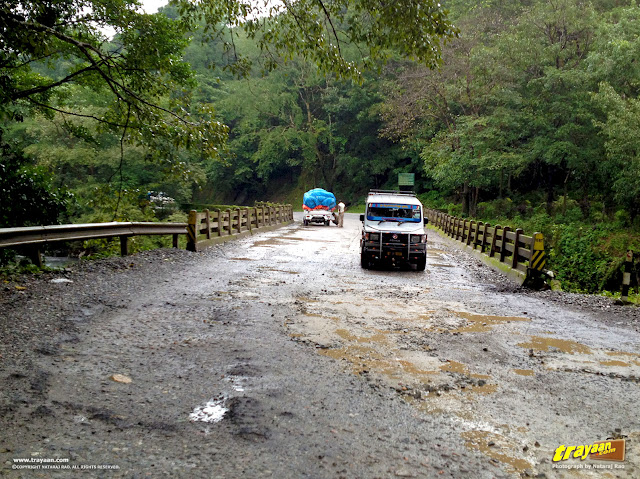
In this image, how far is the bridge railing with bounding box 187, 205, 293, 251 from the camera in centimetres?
1606

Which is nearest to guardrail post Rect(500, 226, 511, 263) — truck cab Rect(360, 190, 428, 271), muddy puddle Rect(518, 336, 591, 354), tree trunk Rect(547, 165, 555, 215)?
truck cab Rect(360, 190, 428, 271)

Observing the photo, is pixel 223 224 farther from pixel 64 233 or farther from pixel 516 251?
pixel 516 251

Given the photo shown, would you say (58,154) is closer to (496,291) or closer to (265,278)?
(265,278)

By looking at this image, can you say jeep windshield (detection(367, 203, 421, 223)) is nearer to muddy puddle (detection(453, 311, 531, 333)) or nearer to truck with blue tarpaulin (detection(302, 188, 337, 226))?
muddy puddle (detection(453, 311, 531, 333))

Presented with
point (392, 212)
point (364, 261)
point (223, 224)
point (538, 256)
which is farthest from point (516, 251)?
point (223, 224)

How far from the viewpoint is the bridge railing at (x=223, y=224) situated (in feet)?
52.7

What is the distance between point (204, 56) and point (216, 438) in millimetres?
78943

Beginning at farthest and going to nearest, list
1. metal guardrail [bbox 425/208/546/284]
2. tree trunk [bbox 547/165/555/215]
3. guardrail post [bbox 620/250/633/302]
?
tree trunk [bbox 547/165/555/215] → metal guardrail [bbox 425/208/546/284] → guardrail post [bbox 620/250/633/302]

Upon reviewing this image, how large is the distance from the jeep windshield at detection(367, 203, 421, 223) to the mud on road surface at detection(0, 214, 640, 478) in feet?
19.9

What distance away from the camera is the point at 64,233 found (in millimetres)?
10523

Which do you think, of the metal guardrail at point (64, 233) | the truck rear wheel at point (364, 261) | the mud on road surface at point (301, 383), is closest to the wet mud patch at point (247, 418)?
the mud on road surface at point (301, 383)

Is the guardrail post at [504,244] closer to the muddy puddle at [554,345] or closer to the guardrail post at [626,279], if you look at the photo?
the guardrail post at [626,279]

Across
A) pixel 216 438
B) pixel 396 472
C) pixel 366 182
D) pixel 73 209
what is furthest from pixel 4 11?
pixel 366 182

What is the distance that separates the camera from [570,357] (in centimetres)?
620
